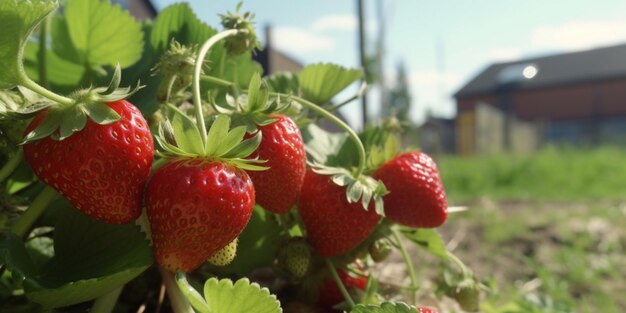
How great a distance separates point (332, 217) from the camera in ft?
1.51

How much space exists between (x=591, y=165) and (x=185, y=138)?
5.58m

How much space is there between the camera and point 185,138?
13.7 inches

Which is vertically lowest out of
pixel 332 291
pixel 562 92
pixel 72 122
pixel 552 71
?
pixel 562 92

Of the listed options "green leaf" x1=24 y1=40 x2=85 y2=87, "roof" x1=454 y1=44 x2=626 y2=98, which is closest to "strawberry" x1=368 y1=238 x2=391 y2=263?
"green leaf" x1=24 y1=40 x2=85 y2=87

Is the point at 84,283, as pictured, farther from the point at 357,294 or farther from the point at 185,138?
the point at 357,294

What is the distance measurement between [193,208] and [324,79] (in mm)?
246

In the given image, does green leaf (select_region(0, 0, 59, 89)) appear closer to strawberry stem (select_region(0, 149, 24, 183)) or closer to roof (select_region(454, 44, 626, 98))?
strawberry stem (select_region(0, 149, 24, 183))

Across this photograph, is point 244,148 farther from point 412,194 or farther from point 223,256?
point 412,194

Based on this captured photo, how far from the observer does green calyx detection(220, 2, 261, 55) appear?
447 millimetres

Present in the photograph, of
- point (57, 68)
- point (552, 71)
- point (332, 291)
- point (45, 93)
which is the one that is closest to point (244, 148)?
point (45, 93)

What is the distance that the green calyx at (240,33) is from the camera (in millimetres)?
447

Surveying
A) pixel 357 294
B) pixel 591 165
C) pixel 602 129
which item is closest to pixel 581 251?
pixel 357 294

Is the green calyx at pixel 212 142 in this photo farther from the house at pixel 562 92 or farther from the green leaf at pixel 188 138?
Result: the house at pixel 562 92

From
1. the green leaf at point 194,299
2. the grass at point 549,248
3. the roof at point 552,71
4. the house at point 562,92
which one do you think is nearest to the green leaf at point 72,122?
the green leaf at point 194,299
